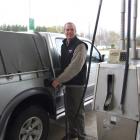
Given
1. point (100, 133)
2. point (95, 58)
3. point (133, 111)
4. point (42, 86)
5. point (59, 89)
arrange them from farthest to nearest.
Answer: point (95, 58) → point (59, 89) → point (42, 86) → point (100, 133) → point (133, 111)

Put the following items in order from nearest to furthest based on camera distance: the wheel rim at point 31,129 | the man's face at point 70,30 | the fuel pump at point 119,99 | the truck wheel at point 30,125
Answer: the fuel pump at point 119,99 < the truck wheel at point 30,125 < the wheel rim at point 31,129 < the man's face at point 70,30

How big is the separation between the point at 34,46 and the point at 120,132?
5.72 feet

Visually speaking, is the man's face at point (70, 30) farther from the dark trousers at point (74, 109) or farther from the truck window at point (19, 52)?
the dark trousers at point (74, 109)

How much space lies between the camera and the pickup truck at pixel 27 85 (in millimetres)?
2898

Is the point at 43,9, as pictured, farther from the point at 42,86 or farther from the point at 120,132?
the point at 120,132

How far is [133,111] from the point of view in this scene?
2240 mm

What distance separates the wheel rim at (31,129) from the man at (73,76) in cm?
48

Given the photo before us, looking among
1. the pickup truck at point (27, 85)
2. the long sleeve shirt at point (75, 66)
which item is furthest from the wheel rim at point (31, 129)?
the long sleeve shirt at point (75, 66)

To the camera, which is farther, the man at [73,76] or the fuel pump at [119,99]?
the man at [73,76]

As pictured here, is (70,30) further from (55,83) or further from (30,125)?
(30,125)

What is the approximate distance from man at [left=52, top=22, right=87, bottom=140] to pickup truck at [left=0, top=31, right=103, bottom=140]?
8.3 inches

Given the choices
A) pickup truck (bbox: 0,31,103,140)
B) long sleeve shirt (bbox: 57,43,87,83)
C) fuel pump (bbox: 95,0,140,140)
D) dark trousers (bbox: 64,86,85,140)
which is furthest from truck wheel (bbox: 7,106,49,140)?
fuel pump (bbox: 95,0,140,140)

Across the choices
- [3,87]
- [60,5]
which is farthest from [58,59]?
[60,5]

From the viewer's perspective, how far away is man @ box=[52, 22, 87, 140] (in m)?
3.32
